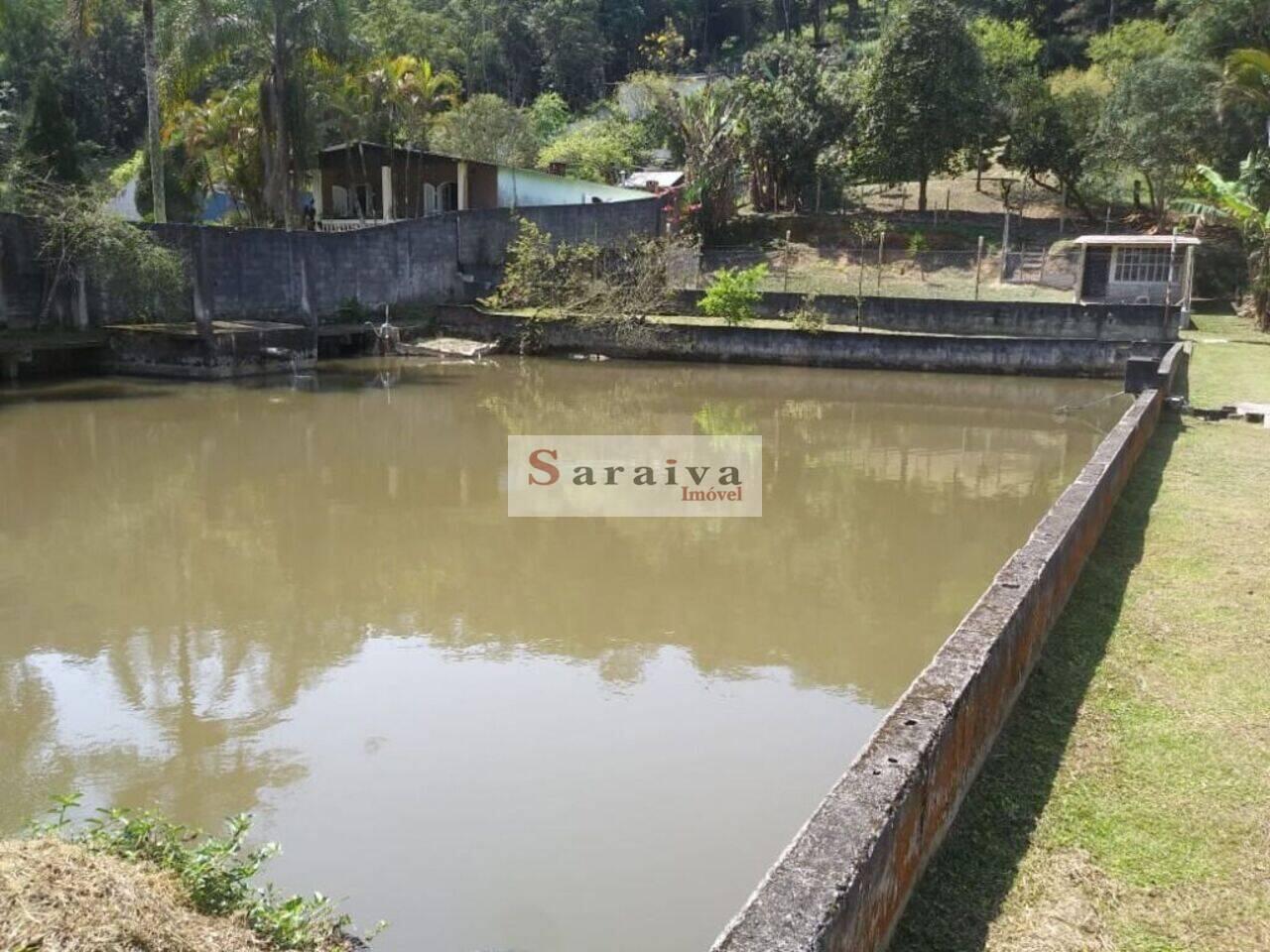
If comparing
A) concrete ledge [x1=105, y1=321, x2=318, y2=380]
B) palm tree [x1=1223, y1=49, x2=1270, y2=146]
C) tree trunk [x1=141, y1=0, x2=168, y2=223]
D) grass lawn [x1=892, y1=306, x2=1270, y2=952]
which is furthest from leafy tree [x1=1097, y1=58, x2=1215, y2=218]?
grass lawn [x1=892, y1=306, x2=1270, y2=952]

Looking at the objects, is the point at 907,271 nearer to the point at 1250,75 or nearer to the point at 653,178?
the point at 1250,75

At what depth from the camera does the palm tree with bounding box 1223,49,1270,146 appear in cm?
2297

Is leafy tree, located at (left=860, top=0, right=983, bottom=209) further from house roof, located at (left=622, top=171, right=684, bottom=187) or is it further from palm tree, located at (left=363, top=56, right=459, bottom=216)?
palm tree, located at (left=363, top=56, right=459, bottom=216)

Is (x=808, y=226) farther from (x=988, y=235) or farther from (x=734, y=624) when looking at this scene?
(x=734, y=624)

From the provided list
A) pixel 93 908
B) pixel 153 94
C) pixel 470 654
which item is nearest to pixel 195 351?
pixel 153 94

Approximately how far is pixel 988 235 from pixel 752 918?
31149 mm

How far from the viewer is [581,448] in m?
14.0

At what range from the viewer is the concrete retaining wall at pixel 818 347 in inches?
811

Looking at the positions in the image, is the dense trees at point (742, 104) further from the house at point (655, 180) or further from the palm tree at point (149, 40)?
the house at point (655, 180)

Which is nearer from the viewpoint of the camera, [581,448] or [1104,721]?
[1104,721]

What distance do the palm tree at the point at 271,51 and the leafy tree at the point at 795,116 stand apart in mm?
13322

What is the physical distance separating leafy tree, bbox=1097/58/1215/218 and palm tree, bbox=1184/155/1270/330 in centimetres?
359

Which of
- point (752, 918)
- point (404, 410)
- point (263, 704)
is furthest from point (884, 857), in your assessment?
point (404, 410)

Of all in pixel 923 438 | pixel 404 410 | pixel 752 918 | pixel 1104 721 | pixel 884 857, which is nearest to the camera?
pixel 752 918
